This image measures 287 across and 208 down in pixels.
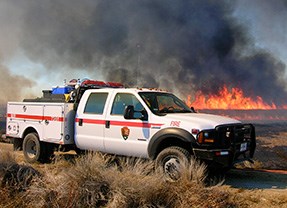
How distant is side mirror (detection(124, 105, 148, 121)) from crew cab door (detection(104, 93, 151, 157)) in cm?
8

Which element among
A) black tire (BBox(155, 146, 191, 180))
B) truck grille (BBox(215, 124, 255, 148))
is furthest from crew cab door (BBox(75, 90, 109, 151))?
truck grille (BBox(215, 124, 255, 148))

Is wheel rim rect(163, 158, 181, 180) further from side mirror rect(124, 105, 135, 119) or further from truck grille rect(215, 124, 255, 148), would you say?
side mirror rect(124, 105, 135, 119)

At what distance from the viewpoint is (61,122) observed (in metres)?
8.60

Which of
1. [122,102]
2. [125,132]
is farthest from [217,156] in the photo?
[122,102]

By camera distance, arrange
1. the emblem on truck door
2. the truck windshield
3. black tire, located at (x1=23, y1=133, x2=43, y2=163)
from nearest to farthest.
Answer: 1. the emblem on truck door
2. the truck windshield
3. black tire, located at (x1=23, y1=133, x2=43, y2=163)

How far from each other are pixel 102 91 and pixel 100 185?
127 inches

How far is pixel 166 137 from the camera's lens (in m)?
6.90

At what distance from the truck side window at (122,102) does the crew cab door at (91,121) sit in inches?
11.3

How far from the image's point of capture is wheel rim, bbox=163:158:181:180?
6.50m

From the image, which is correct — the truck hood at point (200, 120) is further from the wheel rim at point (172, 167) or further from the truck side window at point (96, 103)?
the truck side window at point (96, 103)

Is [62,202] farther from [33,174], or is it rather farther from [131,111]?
[131,111]

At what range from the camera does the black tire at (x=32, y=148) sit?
9.32 m

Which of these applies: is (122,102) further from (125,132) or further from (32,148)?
(32,148)

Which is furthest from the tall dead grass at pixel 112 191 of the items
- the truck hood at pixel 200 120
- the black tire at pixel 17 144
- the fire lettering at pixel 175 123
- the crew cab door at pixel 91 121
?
the black tire at pixel 17 144
